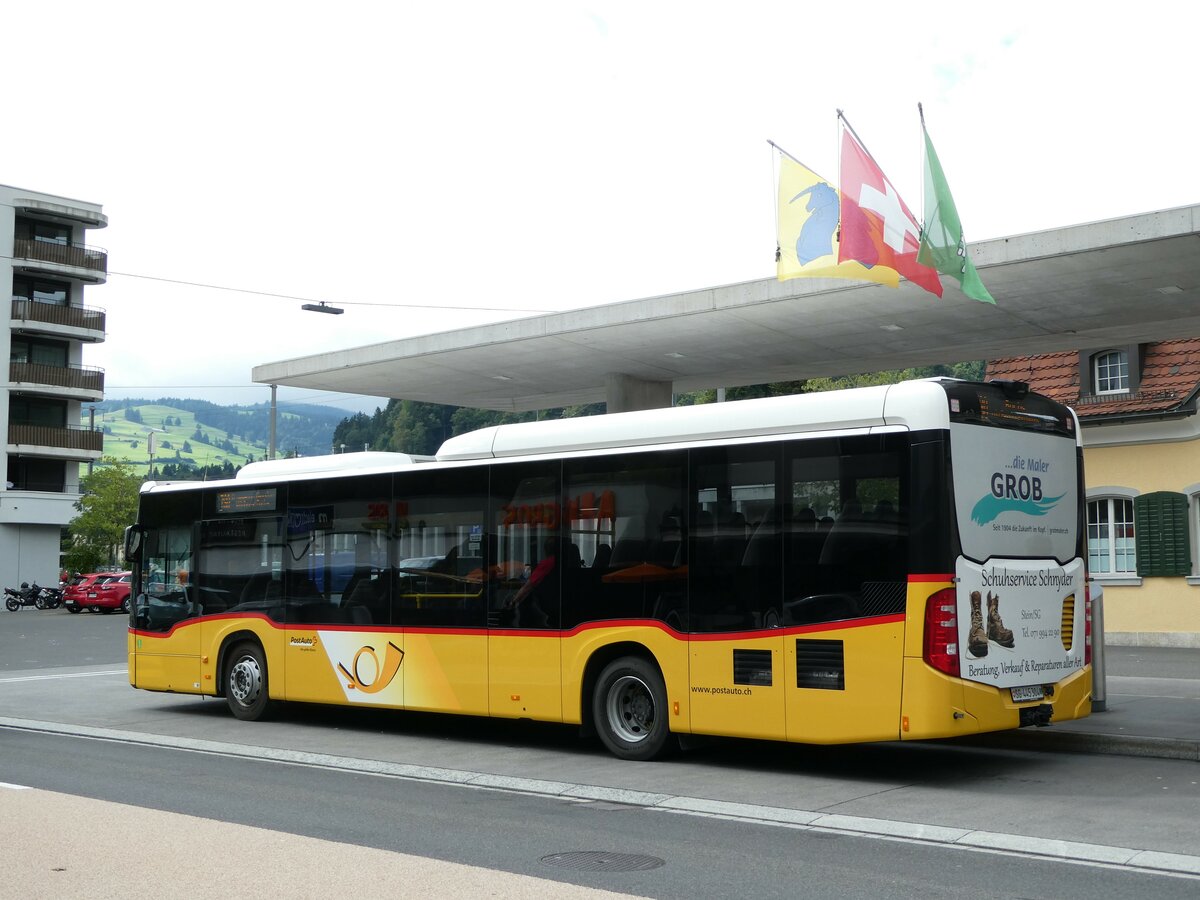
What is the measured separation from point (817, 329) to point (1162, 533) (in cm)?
1089

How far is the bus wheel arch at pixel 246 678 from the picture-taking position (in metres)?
16.2

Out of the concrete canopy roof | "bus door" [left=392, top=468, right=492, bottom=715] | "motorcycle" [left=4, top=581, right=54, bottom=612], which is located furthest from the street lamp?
"motorcycle" [left=4, top=581, right=54, bottom=612]

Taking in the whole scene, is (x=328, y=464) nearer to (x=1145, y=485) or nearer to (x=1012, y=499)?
(x=1012, y=499)

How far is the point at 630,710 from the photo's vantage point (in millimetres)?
12656

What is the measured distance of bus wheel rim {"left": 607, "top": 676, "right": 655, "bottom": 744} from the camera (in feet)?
41.0

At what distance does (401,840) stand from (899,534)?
15.0 feet

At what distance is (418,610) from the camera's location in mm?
14406

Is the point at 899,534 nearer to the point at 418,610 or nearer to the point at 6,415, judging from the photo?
the point at 418,610

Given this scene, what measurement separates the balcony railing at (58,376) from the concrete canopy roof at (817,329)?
46.3 m

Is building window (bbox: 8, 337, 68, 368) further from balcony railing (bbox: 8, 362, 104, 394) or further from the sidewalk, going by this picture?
the sidewalk

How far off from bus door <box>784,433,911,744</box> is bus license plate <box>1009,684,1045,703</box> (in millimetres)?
1233

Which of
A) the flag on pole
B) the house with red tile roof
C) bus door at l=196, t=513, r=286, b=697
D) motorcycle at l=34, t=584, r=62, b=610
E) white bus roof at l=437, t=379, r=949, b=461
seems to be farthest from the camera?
motorcycle at l=34, t=584, r=62, b=610

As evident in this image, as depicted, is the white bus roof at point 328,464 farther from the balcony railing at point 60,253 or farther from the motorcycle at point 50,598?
the balcony railing at point 60,253

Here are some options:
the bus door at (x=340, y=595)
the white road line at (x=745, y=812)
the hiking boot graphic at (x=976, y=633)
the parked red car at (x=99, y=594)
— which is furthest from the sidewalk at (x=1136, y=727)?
the parked red car at (x=99, y=594)
